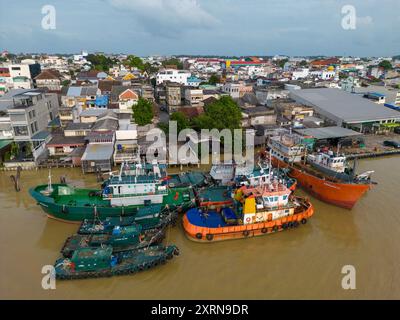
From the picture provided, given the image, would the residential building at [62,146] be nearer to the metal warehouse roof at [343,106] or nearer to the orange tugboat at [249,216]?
A: the orange tugboat at [249,216]

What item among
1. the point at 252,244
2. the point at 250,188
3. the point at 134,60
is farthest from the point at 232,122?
the point at 134,60

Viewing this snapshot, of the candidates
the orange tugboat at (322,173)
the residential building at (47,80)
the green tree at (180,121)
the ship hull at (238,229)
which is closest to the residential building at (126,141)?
the green tree at (180,121)

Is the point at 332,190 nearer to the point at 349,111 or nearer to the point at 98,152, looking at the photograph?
the point at 98,152

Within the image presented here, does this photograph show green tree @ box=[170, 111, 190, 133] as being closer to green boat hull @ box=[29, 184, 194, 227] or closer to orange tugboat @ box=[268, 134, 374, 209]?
orange tugboat @ box=[268, 134, 374, 209]

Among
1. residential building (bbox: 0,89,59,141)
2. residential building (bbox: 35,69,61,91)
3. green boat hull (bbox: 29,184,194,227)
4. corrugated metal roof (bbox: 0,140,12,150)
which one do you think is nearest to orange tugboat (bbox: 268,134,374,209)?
green boat hull (bbox: 29,184,194,227)
